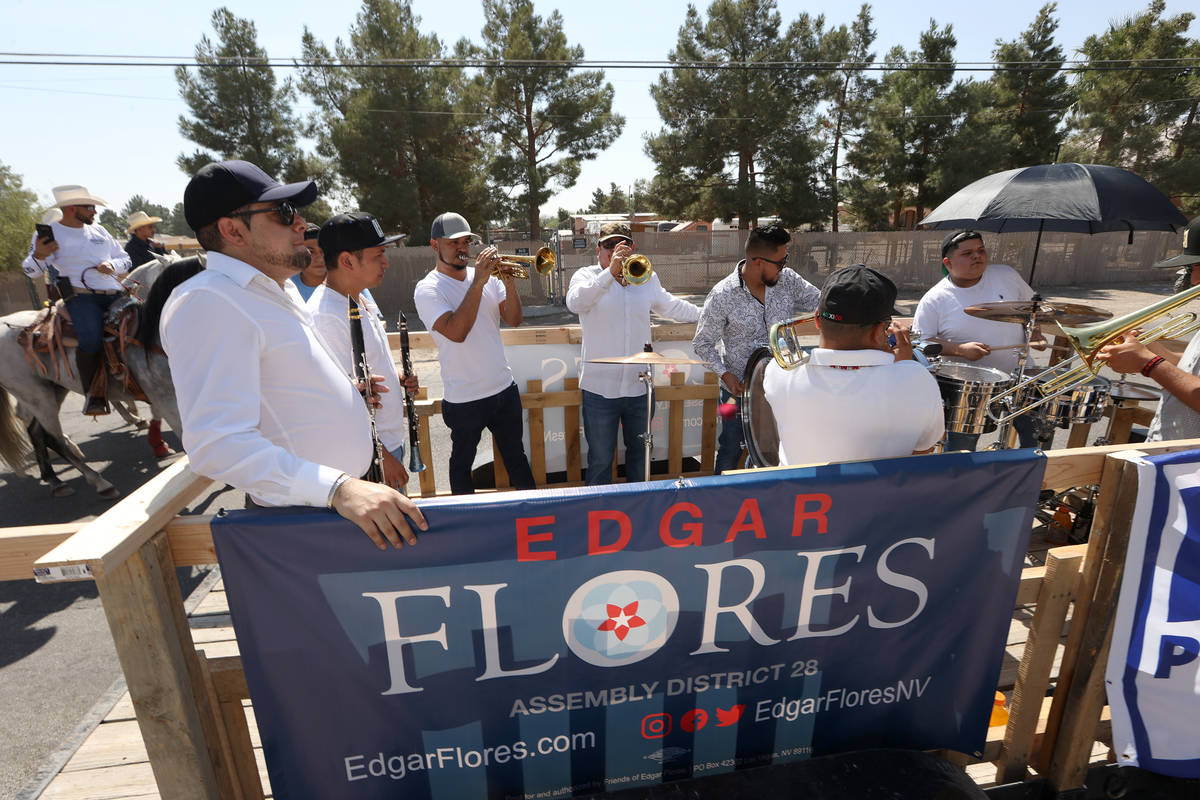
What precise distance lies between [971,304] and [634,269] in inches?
92.5

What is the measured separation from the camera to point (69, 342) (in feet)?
19.5

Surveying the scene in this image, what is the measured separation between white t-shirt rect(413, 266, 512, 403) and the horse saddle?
A: 4.05 metres

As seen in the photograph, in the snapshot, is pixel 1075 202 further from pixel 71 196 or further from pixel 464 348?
pixel 71 196

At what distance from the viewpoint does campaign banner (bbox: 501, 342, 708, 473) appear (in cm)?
478

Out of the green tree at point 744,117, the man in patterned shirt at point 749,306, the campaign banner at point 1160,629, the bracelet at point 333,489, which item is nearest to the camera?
the bracelet at point 333,489

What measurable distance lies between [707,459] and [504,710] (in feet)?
11.5

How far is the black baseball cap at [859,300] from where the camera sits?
199cm

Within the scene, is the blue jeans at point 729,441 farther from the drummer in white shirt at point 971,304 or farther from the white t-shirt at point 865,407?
the white t-shirt at point 865,407

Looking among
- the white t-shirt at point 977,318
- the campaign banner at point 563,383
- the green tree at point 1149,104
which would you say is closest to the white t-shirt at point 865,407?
the white t-shirt at point 977,318

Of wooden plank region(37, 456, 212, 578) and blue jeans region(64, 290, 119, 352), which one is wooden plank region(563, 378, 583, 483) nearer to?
wooden plank region(37, 456, 212, 578)

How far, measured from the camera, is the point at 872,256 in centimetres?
2202

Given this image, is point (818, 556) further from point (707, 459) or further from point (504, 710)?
point (707, 459)

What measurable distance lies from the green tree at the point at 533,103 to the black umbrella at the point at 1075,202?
2038 cm

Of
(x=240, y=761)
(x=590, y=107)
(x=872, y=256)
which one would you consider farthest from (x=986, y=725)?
(x=590, y=107)
